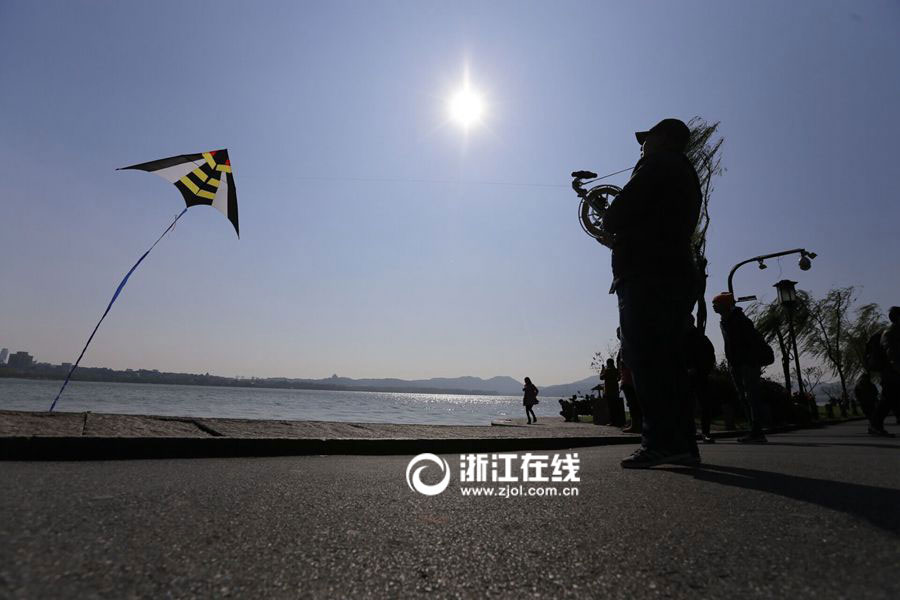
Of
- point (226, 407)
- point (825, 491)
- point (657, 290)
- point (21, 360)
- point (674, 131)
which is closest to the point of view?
point (825, 491)

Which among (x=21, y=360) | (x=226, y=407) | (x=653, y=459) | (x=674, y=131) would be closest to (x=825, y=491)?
(x=653, y=459)

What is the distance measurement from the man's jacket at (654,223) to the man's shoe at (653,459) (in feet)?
3.77

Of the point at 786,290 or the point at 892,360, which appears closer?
the point at 892,360

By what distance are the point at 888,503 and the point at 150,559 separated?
2.45 metres

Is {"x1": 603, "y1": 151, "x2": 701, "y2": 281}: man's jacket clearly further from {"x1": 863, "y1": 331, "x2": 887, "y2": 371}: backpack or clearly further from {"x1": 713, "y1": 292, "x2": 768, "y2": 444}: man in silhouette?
{"x1": 863, "y1": 331, "x2": 887, "y2": 371}: backpack

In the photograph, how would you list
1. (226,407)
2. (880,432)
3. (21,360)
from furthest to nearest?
1. (21,360)
2. (226,407)
3. (880,432)

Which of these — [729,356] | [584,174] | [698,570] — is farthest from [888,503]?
[584,174]

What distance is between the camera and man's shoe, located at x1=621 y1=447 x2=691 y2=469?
3.10 metres

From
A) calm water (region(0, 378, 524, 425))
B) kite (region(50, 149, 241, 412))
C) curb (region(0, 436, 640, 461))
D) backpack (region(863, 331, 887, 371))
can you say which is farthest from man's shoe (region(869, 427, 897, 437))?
calm water (region(0, 378, 524, 425))

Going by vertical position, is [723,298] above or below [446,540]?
above

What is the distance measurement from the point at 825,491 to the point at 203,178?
34.4 ft

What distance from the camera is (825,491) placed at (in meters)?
2.09

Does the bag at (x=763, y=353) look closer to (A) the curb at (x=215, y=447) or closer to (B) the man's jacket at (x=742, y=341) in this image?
(B) the man's jacket at (x=742, y=341)

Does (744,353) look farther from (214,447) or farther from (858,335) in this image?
(858,335)
